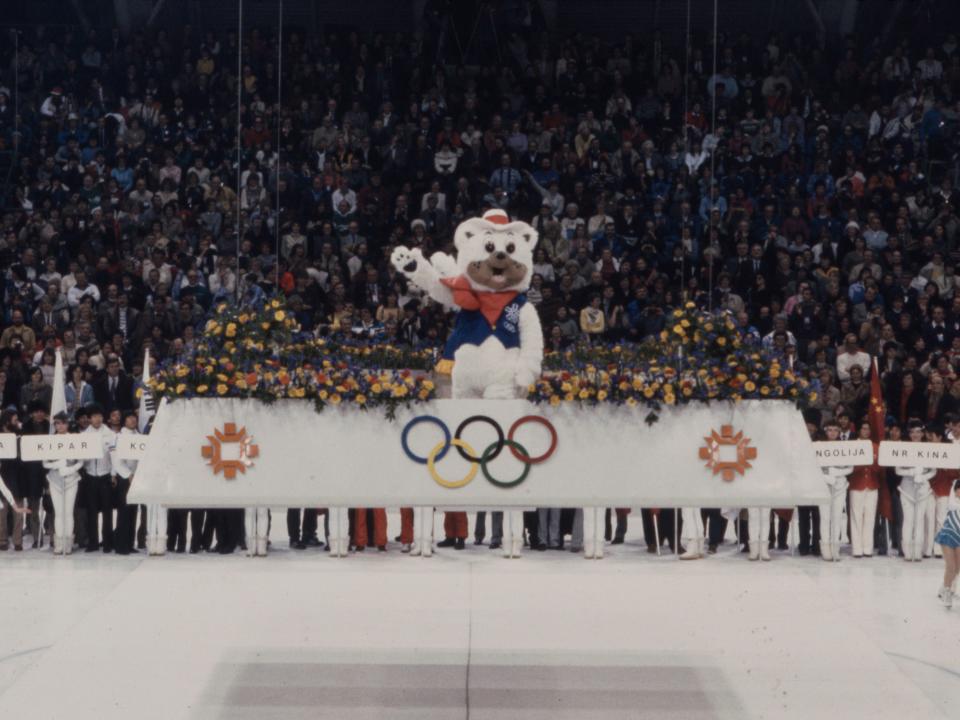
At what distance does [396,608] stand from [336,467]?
10.5 feet

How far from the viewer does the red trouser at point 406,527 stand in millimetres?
15306

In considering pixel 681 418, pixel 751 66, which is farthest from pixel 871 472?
pixel 751 66

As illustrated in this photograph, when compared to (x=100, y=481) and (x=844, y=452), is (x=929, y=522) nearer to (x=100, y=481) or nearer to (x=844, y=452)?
(x=844, y=452)

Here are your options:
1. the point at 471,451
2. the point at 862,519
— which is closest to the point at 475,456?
the point at 471,451

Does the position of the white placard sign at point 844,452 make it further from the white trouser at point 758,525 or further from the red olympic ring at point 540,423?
the red olympic ring at point 540,423

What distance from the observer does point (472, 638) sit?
1157 cm

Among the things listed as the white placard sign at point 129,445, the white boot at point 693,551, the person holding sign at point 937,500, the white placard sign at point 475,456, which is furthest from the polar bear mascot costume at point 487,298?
the person holding sign at point 937,500

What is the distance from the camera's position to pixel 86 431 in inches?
589

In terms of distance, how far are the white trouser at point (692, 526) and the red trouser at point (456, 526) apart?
1926 millimetres

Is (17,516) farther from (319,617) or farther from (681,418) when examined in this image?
(681,418)

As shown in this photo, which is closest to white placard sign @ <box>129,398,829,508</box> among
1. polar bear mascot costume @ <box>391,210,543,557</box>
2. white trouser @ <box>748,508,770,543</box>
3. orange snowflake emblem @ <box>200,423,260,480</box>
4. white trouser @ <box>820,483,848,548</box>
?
orange snowflake emblem @ <box>200,423,260,480</box>

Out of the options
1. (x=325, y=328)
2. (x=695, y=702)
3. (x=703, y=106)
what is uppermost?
(x=703, y=106)

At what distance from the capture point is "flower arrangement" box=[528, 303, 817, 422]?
9547 millimetres

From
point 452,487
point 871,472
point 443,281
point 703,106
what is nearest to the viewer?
point 452,487
